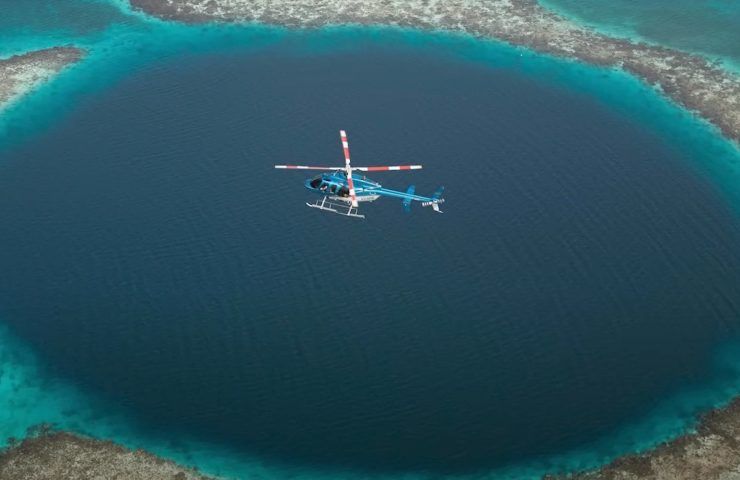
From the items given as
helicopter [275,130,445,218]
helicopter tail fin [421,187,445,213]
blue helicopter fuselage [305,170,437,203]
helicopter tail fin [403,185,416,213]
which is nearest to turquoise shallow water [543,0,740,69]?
helicopter tail fin [421,187,445,213]

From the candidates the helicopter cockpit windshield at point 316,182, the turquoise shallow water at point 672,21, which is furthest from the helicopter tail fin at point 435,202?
the turquoise shallow water at point 672,21

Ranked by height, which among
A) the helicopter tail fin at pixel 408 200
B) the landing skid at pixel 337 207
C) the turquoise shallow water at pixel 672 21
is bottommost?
the landing skid at pixel 337 207

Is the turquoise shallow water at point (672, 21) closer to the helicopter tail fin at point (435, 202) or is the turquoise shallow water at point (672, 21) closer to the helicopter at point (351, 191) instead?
the helicopter tail fin at point (435, 202)

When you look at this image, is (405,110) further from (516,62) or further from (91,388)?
(91,388)

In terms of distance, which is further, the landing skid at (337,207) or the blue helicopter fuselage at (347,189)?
the landing skid at (337,207)

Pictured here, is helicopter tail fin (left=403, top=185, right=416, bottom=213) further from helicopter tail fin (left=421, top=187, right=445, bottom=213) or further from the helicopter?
helicopter tail fin (left=421, top=187, right=445, bottom=213)

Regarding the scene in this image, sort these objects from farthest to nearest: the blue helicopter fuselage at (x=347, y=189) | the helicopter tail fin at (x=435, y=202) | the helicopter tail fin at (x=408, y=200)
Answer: the blue helicopter fuselage at (x=347, y=189) → the helicopter tail fin at (x=408, y=200) → the helicopter tail fin at (x=435, y=202)

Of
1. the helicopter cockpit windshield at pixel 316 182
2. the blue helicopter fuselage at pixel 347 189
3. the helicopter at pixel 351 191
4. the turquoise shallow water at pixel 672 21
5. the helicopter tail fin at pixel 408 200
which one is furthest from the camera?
the turquoise shallow water at pixel 672 21
